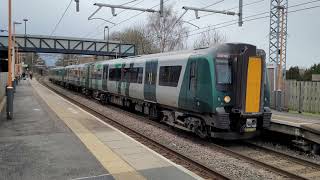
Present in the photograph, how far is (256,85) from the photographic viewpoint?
43.5 feet

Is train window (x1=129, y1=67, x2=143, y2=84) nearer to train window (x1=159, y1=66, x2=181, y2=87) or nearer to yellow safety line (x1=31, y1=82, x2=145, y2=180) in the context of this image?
train window (x1=159, y1=66, x2=181, y2=87)

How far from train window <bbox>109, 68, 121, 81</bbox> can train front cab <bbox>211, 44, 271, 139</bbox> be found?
11596 millimetres

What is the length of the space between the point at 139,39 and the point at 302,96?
47373 millimetres

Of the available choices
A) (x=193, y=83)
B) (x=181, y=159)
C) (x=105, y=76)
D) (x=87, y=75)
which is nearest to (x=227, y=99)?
(x=193, y=83)

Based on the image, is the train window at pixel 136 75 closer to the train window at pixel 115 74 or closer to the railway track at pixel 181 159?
the train window at pixel 115 74

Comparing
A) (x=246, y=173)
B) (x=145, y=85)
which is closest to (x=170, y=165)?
(x=246, y=173)

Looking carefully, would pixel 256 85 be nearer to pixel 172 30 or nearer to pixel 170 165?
pixel 170 165

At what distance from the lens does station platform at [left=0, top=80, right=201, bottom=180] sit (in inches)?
342

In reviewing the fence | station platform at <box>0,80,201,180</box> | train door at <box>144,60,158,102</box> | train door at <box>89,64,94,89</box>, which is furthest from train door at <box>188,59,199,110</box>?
train door at <box>89,64,94,89</box>

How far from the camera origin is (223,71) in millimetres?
13000

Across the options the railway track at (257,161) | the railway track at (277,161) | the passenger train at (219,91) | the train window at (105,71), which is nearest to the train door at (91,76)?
the train window at (105,71)

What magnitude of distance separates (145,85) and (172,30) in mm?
36928

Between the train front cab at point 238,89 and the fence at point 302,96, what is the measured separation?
9900 mm

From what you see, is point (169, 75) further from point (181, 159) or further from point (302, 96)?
point (302, 96)
